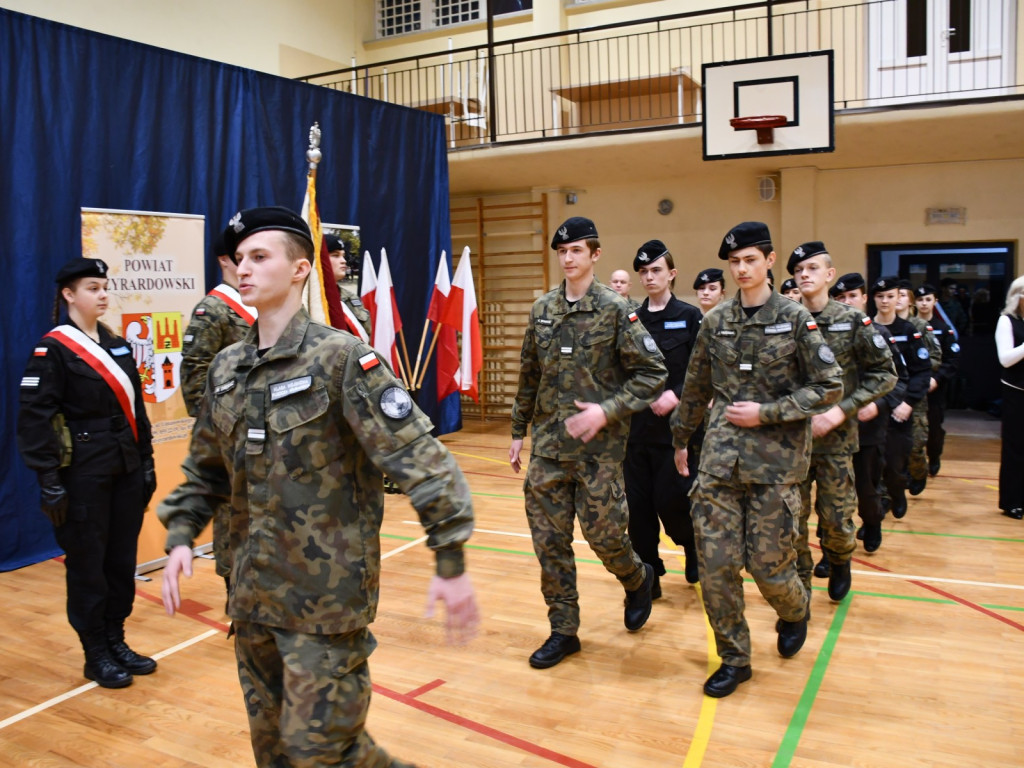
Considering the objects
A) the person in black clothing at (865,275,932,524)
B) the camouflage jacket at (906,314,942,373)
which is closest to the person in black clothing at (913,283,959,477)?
the camouflage jacket at (906,314,942,373)

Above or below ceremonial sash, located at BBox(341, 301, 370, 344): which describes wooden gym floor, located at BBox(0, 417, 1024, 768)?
below

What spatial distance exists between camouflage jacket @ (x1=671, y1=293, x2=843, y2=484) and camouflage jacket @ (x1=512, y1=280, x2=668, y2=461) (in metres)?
0.27

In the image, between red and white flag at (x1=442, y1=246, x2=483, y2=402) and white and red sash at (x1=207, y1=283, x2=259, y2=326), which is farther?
red and white flag at (x1=442, y1=246, x2=483, y2=402)

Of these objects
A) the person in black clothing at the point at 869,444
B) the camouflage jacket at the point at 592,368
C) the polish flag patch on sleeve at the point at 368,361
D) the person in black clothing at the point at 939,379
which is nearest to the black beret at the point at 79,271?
the camouflage jacket at the point at 592,368

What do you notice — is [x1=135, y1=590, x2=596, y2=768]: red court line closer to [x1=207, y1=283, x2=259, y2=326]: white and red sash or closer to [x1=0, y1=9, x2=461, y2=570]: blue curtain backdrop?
[x1=207, y1=283, x2=259, y2=326]: white and red sash

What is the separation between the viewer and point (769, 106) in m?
8.52

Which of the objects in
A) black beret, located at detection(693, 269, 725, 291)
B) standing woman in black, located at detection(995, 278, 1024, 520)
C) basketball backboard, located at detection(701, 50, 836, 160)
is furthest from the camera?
basketball backboard, located at detection(701, 50, 836, 160)

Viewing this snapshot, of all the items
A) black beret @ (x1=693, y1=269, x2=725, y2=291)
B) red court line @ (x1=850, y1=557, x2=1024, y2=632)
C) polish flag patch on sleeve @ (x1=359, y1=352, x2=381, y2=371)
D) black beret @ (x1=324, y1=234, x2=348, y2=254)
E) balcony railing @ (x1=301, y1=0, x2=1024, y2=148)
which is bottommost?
red court line @ (x1=850, y1=557, x2=1024, y2=632)

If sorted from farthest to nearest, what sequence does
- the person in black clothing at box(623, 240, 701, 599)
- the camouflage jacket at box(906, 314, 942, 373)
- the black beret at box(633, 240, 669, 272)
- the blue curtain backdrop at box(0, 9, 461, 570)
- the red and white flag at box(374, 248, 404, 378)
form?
the red and white flag at box(374, 248, 404, 378) < the camouflage jacket at box(906, 314, 942, 373) < the blue curtain backdrop at box(0, 9, 461, 570) < the black beret at box(633, 240, 669, 272) < the person in black clothing at box(623, 240, 701, 599)

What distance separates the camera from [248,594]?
2129mm

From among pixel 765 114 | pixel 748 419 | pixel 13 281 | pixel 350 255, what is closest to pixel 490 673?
pixel 748 419

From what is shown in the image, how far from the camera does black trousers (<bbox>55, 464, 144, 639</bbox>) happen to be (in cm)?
373

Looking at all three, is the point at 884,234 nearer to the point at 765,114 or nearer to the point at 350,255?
the point at 765,114

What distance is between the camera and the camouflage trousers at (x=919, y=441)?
22.3 feet
